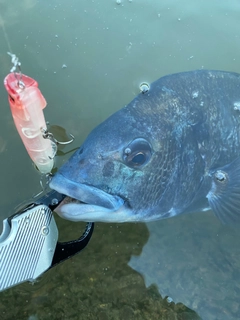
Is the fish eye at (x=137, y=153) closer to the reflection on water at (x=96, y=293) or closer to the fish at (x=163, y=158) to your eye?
the fish at (x=163, y=158)

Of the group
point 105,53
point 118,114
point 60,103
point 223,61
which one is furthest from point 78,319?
point 223,61

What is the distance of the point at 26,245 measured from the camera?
1.86m

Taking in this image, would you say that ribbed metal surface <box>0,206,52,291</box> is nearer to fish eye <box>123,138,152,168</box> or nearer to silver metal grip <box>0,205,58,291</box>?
silver metal grip <box>0,205,58,291</box>

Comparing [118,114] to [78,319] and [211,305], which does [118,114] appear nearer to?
[78,319]

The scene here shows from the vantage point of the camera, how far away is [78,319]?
8.46 feet

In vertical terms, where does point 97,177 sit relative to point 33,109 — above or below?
below

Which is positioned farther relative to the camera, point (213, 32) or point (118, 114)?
point (213, 32)

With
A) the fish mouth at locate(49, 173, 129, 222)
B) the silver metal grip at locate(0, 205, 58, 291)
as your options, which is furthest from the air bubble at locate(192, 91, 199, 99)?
the silver metal grip at locate(0, 205, 58, 291)

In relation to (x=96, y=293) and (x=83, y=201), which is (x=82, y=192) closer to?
Result: (x=83, y=201)

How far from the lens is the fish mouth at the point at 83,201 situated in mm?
1925

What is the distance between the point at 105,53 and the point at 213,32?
146 cm

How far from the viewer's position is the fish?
201 cm

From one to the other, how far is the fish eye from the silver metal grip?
545 millimetres

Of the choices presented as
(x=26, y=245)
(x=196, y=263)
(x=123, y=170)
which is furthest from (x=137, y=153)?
(x=196, y=263)
